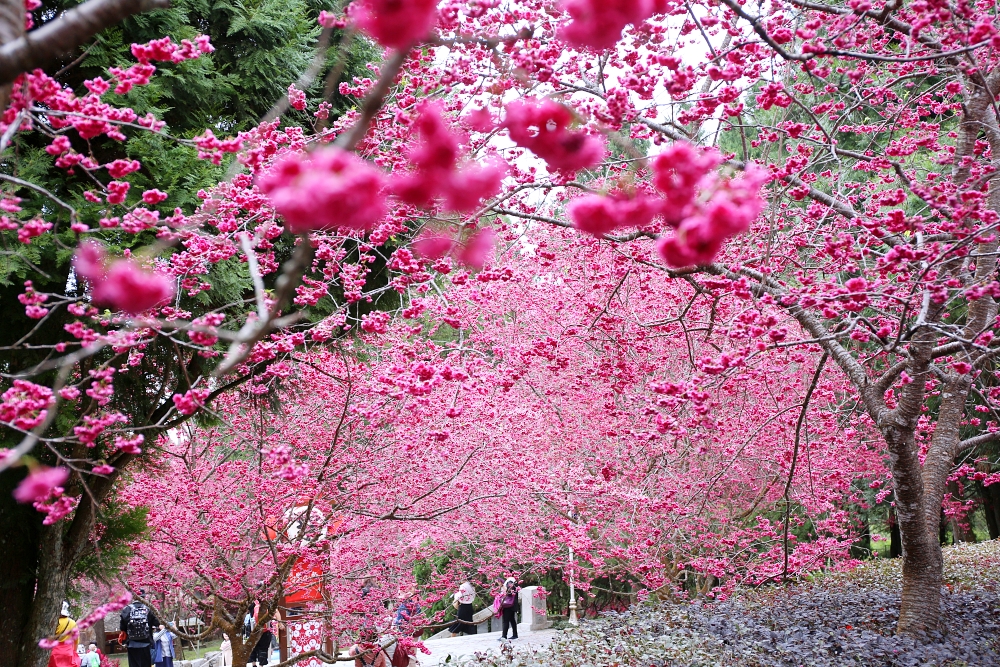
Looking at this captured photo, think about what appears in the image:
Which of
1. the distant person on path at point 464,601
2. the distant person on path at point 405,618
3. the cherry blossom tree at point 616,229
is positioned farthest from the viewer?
the distant person on path at point 464,601

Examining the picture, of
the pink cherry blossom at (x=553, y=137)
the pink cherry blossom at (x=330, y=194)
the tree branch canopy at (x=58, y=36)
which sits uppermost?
the tree branch canopy at (x=58, y=36)

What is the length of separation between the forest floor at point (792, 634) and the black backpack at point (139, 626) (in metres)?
6.19

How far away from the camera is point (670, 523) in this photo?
29.7 feet

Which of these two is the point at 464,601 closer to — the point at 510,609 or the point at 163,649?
the point at 510,609

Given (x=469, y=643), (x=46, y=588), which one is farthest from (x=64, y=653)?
(x=469, y=643)

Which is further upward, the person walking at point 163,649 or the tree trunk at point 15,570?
the tree trunk at point 15,570

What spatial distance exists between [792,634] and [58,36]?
6.32 m

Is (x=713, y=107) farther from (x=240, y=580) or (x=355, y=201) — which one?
(x=240, y=580)

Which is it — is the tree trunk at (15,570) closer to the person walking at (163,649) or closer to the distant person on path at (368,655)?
the distant person on path at (368,655)

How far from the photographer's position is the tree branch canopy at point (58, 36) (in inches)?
72.1

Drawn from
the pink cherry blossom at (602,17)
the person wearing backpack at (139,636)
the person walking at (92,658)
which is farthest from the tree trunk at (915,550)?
the person walking at (92,658)

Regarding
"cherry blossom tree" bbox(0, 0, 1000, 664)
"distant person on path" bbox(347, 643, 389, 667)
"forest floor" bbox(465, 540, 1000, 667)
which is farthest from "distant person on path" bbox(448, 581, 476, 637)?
"cherry blossom tree" bbox(0, 0, 1000, 664)

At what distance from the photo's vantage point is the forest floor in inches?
211

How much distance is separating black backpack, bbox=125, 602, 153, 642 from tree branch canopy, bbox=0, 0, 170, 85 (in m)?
10.9
